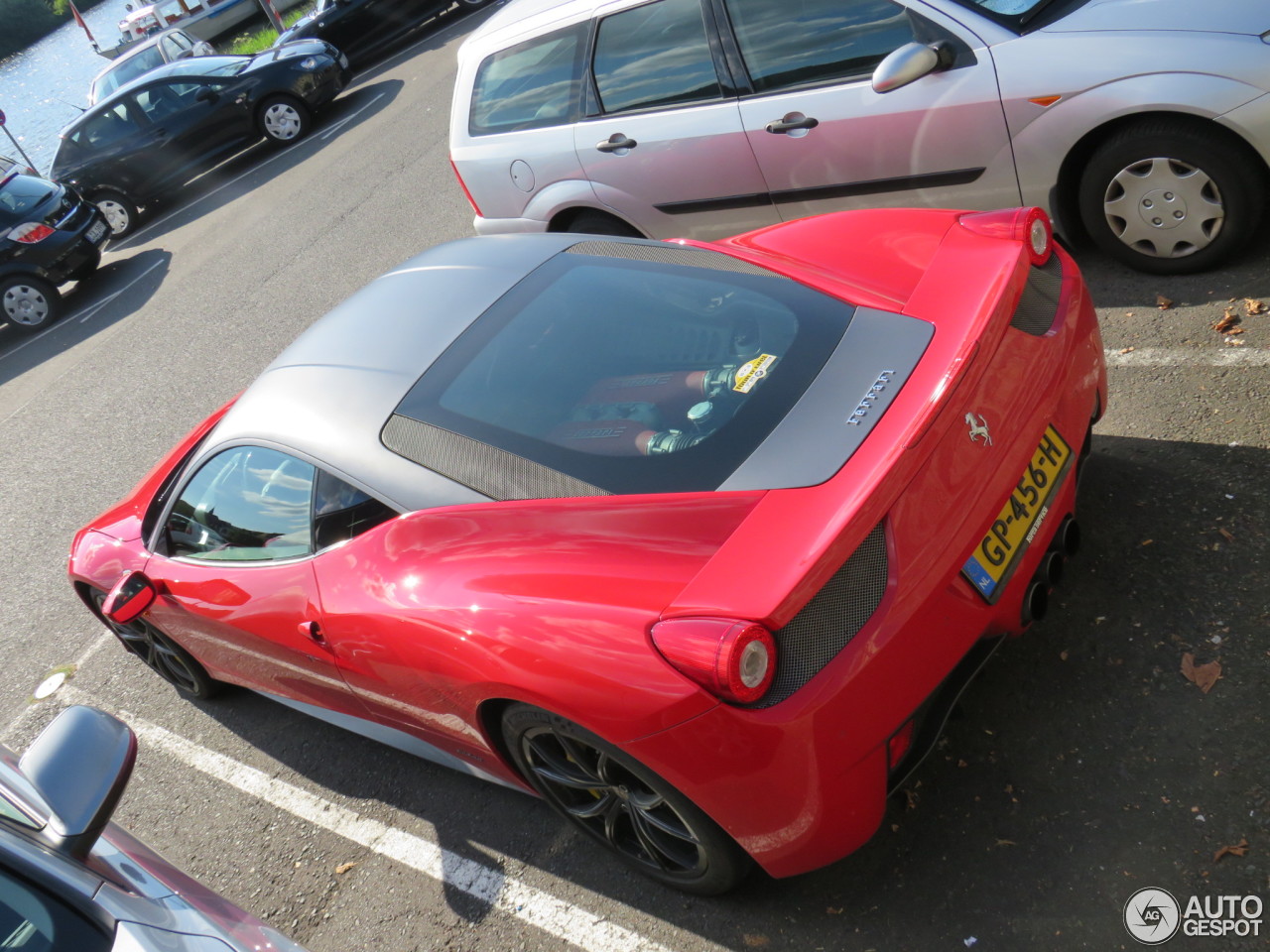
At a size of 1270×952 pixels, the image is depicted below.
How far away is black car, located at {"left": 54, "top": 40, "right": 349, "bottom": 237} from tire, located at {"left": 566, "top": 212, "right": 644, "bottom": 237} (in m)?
9.63

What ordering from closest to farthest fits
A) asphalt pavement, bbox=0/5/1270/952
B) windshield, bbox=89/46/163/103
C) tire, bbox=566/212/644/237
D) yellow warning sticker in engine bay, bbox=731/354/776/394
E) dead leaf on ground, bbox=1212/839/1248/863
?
dead leaf on ground, bbox=1212/839/1248/863 → asphalt pavement, bbox=0/5/1270/952 → yellow warning sticker in engine bay, bbox=731/354/776/394 → tire, bbox=566/212/644/237 → windshield, bbox=89/46/163/103

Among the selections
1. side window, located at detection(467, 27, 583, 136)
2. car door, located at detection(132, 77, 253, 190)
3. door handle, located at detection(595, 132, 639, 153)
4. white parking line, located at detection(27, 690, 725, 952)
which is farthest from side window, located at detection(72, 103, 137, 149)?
white parking line, located at detection(27, 690, 725, 952)

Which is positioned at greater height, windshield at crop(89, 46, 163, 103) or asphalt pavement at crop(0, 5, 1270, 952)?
windshield at crop(89, 46, 163, 103)

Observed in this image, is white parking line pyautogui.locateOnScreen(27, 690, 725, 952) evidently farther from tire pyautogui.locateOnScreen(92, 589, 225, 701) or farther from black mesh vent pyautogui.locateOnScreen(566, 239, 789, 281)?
black mesh vent pyautogui.locateOnScreen(566, 239, 789, 281)

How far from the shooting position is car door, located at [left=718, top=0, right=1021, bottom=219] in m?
4.50

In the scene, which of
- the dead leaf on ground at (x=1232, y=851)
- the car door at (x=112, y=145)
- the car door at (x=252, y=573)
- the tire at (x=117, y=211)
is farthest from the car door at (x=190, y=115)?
the dead leaf on ground at (x=1232, y=851)

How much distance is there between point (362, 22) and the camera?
1585 cm


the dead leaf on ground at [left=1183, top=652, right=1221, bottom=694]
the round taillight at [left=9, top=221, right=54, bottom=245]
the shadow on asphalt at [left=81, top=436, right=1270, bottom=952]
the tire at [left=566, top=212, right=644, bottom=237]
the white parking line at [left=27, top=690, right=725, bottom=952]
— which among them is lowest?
the dead leaf on ground at [left=1183, top=652, right=1221, bottom=694]

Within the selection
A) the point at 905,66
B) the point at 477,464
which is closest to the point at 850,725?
the point at 477,464

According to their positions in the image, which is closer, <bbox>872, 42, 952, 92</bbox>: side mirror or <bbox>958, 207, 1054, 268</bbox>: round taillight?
<bbox>958, 207, 1054, 268</bbox>: round taillight

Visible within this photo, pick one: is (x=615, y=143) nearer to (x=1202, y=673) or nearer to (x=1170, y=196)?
(x=1170, y=196)

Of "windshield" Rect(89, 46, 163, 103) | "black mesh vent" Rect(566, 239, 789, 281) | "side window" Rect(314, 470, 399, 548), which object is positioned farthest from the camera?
"windshield" Rect(89, 46, 163, 103)

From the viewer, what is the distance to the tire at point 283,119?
1405 centimetres

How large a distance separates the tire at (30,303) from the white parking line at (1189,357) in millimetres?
11348
